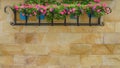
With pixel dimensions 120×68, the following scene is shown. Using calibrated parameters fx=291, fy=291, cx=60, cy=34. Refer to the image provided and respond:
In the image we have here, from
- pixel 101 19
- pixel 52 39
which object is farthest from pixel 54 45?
pixel 101 19

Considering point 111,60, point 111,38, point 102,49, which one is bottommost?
point 111,60

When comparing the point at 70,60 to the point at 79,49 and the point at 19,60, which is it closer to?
the point at 79,49

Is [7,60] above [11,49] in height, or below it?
below

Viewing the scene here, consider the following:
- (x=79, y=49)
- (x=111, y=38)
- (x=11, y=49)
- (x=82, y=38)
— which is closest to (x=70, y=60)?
(x=79, y=49)

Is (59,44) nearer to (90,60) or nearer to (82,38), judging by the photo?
(82,38)

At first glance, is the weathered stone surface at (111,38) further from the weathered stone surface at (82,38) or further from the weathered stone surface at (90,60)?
the weathered stone surface at (90,60)

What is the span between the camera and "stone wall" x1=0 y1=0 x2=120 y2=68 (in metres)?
3.22

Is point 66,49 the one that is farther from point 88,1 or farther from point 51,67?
point 88,1

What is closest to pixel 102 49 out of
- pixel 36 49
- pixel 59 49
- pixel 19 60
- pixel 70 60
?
pixel 70 60

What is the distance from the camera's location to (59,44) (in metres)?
3.24

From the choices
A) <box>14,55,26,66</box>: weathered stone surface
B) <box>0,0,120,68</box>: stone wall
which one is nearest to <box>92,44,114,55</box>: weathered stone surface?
<box>0,0,120,68</box>: stone wall

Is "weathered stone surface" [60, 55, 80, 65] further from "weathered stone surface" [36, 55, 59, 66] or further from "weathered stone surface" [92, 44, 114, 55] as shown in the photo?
"weathered stone surface" [92, 44, 114, 55]

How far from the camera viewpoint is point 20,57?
326 centimetres

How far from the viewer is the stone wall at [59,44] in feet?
10.6
